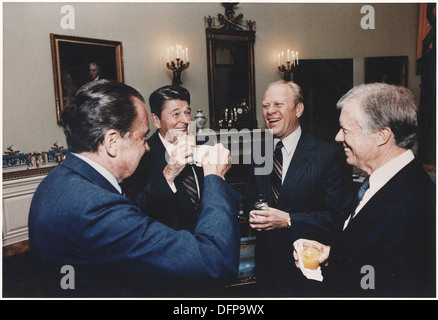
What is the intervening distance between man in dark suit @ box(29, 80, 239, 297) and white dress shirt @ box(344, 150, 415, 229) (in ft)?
1.78

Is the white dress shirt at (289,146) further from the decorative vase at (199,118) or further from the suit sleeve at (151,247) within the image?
the decorative vase at (199,118)

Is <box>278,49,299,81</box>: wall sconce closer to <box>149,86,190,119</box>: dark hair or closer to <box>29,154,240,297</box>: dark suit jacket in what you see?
<box>149,86,190,119</box>: dark hair

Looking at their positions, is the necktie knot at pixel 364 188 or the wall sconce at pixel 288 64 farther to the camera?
the wall sconce at pixel 288 64

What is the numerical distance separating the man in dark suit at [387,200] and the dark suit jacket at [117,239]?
1.65ft

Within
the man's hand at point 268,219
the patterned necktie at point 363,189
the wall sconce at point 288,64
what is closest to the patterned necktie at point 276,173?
the man's hand at point 268,219

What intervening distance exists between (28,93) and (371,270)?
2401 millimetres

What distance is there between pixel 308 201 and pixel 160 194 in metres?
0.70

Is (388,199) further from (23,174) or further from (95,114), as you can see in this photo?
(23,174)

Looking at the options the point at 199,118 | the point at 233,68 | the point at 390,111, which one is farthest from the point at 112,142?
the point at 233,68

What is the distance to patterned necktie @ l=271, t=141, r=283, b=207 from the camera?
4.22 ft

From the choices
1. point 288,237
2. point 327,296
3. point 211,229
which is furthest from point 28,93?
point 327,296

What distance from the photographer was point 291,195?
1216mm

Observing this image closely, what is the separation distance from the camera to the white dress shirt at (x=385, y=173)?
2.88ft
